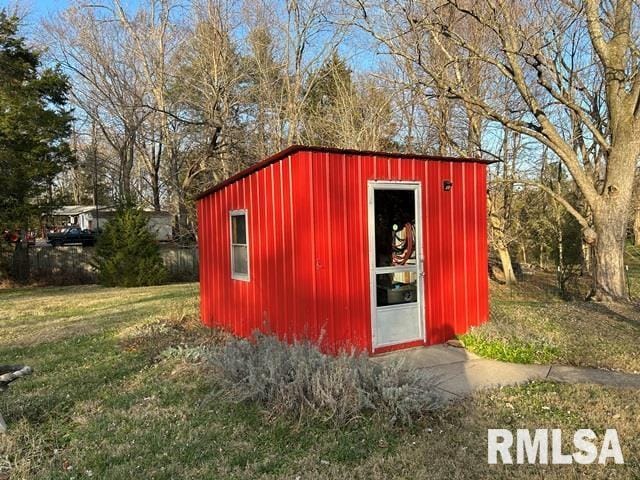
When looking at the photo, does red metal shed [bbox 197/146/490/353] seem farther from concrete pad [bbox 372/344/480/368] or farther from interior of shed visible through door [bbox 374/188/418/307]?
concrete pad [bbox 372/344/480/368]

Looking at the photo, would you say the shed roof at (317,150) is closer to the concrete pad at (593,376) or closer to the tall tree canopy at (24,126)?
the concrete pad at (593,376)

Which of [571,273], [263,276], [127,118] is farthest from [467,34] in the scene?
[127,118]

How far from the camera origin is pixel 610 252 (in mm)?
9094

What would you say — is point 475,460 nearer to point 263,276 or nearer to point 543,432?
point 543,432

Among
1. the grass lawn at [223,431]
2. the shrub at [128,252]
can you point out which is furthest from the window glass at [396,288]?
the shrub at [128,252]

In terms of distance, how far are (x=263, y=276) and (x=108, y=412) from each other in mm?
2607

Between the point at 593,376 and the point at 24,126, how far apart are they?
17.2 meters

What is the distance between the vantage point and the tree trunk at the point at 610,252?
355 inches

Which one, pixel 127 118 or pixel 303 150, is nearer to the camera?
pixel 303 150

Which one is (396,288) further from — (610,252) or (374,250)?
(610,252)

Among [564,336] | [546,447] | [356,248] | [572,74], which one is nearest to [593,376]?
[564,336]

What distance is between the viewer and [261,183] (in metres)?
6.33

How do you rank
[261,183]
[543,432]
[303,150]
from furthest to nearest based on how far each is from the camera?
[261,183], [303,150], [543,432]

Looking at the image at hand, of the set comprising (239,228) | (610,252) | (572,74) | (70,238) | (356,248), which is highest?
(572,74)
